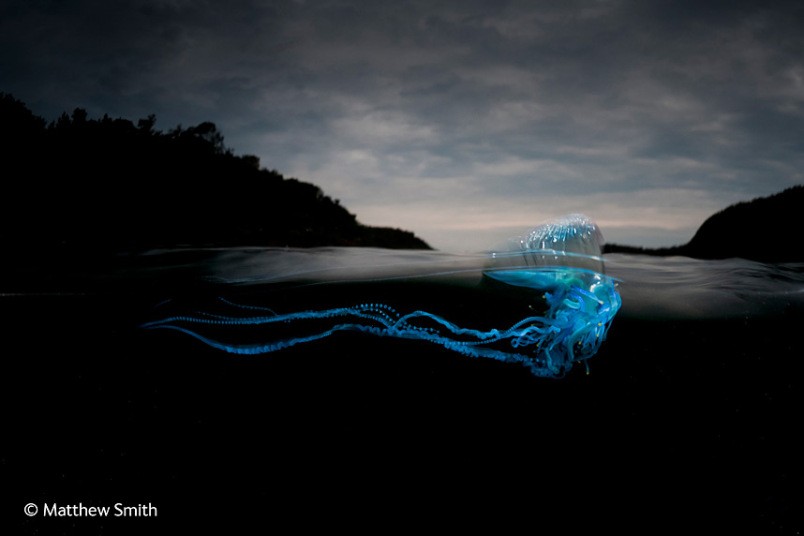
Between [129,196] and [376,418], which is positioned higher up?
[129,196]

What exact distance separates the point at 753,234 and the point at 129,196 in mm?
13337

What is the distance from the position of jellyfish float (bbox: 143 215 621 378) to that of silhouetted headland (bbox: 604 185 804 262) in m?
3.62

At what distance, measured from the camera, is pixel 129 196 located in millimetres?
9711

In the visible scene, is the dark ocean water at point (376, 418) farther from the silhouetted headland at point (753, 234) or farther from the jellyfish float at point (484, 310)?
the silhouetted headland at point (753, 234)

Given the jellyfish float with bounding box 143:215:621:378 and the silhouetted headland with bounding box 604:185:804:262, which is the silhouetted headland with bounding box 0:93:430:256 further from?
the silhouetted headland with bounding box 604:185:804:262

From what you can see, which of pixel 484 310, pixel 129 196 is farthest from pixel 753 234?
pixel 129 196

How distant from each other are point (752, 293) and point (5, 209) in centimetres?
1375

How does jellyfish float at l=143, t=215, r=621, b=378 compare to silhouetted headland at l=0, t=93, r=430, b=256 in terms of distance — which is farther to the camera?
silhouetted headland at l=0, t=93, r=430, b=256

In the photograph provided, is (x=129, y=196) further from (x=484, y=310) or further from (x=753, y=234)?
(x=753, y=234)

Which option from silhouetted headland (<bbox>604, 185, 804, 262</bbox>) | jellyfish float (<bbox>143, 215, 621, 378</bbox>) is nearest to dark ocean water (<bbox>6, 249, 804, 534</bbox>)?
jellyfish float (<bbox>143, 215, 621, 378</bbox>)

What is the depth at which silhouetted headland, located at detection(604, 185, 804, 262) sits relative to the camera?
897cm

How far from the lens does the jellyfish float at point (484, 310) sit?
15.2 feet

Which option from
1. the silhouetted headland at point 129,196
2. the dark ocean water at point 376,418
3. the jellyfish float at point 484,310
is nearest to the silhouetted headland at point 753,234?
the dark ocean water at point 376,418

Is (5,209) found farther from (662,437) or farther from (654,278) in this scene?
(662,437)
